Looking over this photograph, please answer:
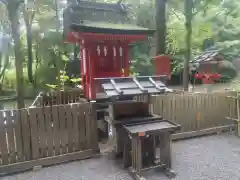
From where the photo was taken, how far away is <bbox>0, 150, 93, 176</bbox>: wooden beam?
4.32 metres

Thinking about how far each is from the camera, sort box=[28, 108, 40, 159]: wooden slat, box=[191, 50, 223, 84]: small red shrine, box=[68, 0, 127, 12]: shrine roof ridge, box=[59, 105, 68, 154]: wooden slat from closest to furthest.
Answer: box=[28, 108, 40, 159]: wooden slat
box=[59, 105, 68, 154]: wooden slat
box=[68, 0, 127, 12]: shrine roof ridge
box=[191, 50, 223, 84]: small red shrine

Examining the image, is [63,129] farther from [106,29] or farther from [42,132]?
[106,29]

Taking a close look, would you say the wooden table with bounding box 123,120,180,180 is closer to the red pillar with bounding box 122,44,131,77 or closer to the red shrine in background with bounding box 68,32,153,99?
the red shrine in background with bounding box 68,32,153,99

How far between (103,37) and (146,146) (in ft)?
11.1

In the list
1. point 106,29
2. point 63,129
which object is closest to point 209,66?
point 106,29

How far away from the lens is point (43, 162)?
181 inches

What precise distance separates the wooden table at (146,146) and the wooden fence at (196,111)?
1.45m

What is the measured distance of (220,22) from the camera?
14.2 metres

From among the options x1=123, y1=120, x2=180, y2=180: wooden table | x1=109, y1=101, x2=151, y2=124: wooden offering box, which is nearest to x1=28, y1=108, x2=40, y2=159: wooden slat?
x1=109, y1=101, x2=151, y2=124: wooden offering box

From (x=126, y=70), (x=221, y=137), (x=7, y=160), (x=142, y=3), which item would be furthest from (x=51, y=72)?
(x=221, y=137)

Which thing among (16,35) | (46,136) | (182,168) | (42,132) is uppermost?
(16,35)

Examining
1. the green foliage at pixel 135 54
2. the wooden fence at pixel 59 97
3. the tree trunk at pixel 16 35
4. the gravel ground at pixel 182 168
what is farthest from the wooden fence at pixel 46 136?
the green foliage at pixel 135 54

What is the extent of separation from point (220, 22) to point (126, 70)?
1069 cm

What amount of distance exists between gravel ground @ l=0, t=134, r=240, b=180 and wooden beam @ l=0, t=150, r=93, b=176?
0.38 ft
